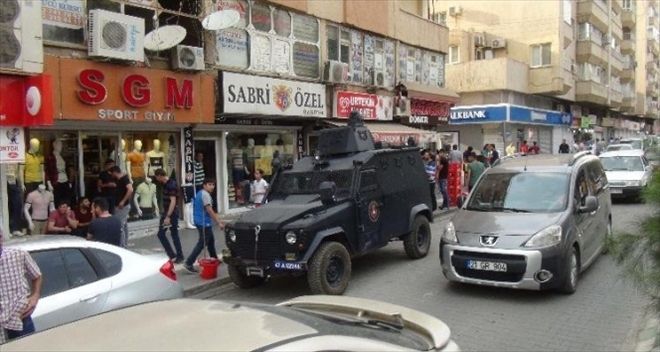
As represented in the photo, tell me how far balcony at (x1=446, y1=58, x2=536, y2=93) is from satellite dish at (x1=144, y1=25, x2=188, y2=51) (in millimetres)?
24991

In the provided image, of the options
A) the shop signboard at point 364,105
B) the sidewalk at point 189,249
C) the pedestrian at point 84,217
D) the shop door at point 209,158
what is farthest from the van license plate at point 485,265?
the shop signboard at point 364,105

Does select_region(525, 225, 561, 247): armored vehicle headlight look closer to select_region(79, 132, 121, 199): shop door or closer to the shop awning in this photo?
select_region(79, 132, 121, 199): shop door

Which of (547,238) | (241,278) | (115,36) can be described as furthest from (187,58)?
(547,238)

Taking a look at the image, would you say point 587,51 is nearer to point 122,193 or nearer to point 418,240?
point 418,240

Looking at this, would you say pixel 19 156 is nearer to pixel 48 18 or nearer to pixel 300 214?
pixel 48 18

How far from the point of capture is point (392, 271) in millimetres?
9781

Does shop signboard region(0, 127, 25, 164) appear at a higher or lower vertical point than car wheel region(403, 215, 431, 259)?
higher

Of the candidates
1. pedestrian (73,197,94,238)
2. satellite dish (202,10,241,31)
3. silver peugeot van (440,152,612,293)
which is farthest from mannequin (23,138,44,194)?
silver peugeot van (440,152,612,293)

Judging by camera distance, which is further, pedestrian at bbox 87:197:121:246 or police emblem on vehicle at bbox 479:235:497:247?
pedestrian at bbox 87:197:121:246

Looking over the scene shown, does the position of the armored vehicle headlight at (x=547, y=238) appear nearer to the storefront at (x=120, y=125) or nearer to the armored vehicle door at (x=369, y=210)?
the armored vehicle door at (x=369, y=210)

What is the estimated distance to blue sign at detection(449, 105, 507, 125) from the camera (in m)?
33.8

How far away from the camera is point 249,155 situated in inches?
689

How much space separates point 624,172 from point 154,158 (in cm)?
1381

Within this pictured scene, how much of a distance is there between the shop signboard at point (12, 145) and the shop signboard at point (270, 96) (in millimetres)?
5046
